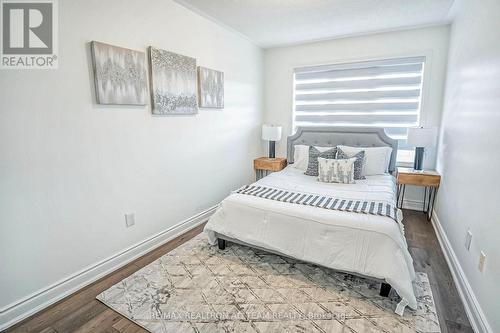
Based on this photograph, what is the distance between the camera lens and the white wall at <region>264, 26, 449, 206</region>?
136 inches

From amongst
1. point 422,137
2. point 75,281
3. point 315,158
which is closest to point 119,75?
point 75,281

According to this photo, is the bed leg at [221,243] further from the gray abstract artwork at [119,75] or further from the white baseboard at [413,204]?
the white baseboard at [413,204]

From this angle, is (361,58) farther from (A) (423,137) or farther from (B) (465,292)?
(B) (465,292)

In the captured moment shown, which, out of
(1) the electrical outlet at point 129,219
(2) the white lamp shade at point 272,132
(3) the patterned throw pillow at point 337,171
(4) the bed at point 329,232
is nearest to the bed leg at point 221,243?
(4) the bed at point 329,232

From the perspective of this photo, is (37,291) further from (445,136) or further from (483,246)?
(445,136)

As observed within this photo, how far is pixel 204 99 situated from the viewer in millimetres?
3178

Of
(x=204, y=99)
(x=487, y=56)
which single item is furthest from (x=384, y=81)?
(x=204, y=99)

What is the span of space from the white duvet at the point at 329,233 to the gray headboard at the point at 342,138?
1220mm

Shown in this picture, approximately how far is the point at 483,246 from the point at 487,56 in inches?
55.9

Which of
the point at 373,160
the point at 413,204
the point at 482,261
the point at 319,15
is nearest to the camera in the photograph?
the point at 482,261

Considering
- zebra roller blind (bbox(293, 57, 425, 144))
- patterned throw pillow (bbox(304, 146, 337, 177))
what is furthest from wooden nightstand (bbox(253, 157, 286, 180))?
zebra roller blind (bbox(293, 57, 425, 144))

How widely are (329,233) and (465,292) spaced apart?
1.04 metres

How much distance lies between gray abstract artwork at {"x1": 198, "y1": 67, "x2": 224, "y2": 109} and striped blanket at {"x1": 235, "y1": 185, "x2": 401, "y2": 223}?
1266mm

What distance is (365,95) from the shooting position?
13.0ft
